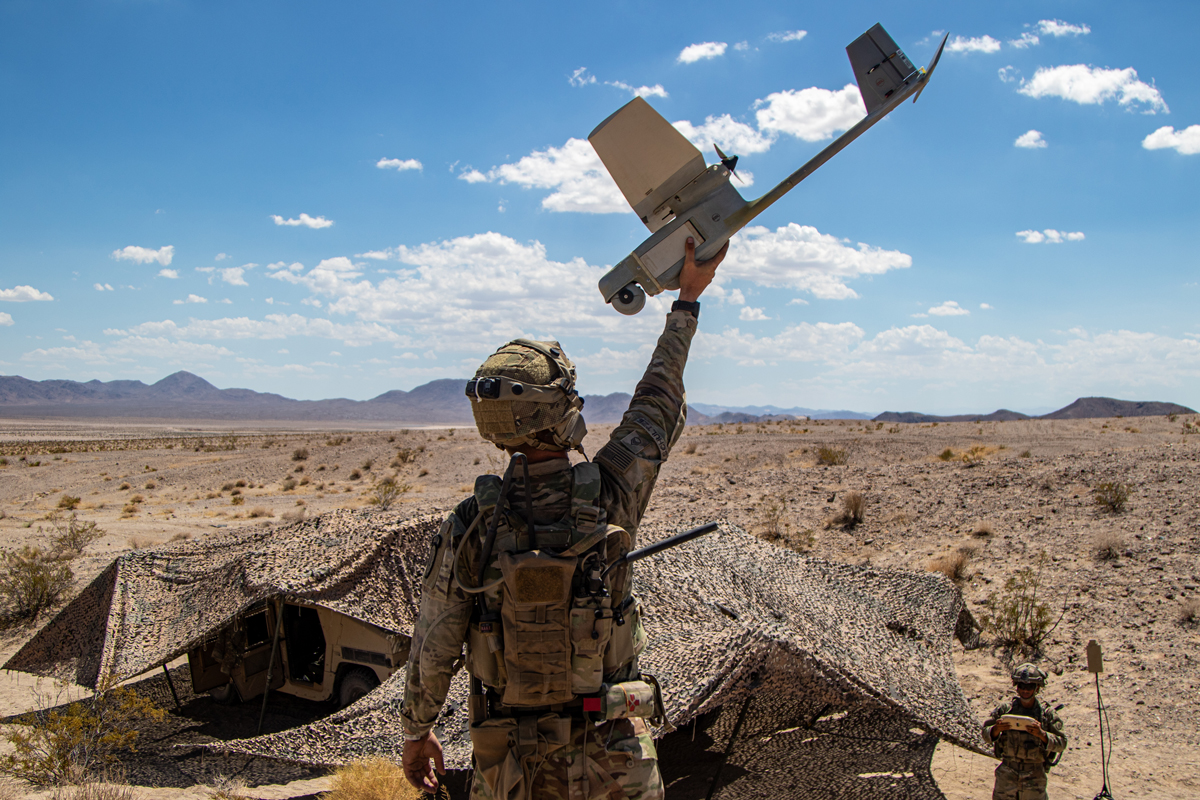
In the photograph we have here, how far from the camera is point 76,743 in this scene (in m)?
5.08

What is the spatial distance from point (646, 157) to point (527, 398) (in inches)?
63.9

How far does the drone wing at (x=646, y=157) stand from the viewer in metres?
3.35

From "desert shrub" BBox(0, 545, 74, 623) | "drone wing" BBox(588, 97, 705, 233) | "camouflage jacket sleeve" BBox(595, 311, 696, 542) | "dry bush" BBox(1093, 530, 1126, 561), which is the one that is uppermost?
"drone wing" BBox(588, 97, 705, 233)

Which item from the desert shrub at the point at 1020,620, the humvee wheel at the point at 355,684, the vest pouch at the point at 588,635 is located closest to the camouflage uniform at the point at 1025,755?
the vest pouch at the point at 588,635

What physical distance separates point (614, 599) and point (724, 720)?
269 centimetres

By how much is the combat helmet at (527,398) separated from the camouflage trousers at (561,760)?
97cm

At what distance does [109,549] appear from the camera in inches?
531

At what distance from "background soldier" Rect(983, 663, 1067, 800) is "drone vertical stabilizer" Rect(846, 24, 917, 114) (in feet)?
10.9

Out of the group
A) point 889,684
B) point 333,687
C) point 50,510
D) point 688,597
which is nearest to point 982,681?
point 889,684

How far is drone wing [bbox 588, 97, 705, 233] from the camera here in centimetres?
335

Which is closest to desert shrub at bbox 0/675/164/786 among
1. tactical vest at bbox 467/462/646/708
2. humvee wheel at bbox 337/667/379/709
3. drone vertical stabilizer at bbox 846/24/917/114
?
humvee wheel at bbox 337/667/379/709

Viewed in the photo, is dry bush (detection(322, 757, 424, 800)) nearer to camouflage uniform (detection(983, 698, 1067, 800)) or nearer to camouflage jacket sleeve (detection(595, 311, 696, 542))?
camouflage jacket sleeve (detection(595, 311, 696, 542))

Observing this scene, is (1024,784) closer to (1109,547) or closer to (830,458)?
(1109,547)

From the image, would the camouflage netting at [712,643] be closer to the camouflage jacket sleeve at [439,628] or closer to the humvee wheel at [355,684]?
the humvee wheel at [355,684]
